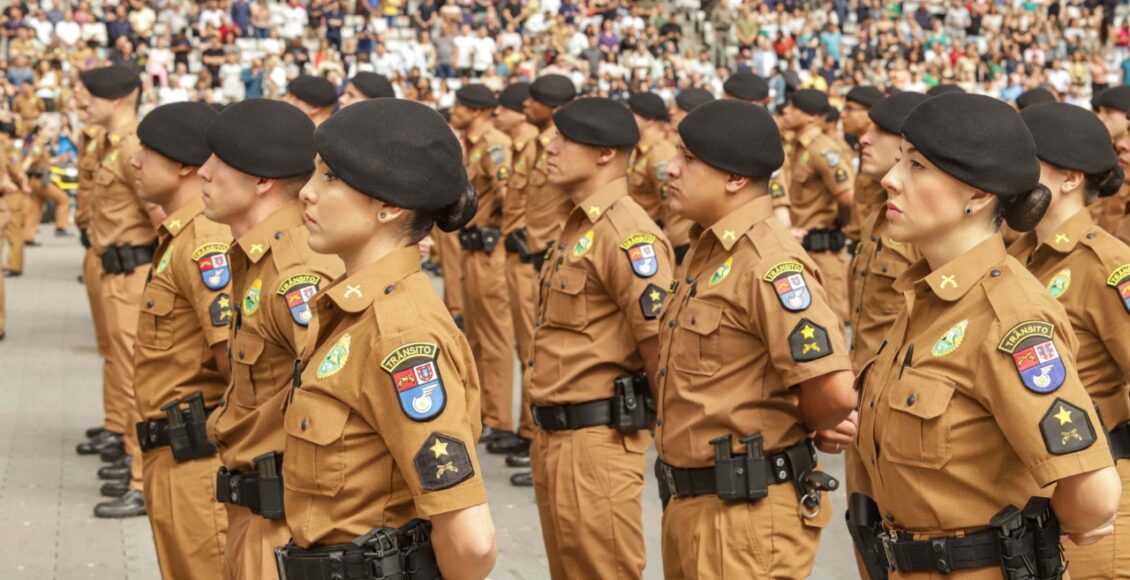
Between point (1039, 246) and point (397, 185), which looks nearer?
point (397, 185)

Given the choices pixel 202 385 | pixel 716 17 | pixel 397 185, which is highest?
pixel 397 185

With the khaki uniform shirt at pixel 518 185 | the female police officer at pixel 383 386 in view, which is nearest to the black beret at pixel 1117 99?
the khaki uniform shirt at pixel 518 185

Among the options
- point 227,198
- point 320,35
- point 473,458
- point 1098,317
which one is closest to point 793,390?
point 1098,317

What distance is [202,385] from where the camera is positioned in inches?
207

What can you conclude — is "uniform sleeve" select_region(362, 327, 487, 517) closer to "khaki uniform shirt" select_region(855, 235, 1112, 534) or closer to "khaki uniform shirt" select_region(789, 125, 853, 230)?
"khaki uniform shirt" select_region(855, 235, 1112, 534)

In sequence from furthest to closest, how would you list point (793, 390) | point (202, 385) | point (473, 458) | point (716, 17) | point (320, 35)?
point (716, 17) → point (320, 35) → point (202, 385) → point (793, 390) → point (473, 458)

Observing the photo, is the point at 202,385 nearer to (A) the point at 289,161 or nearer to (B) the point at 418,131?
(A) the point at 289,161

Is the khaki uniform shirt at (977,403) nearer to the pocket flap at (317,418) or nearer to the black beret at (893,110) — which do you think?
the pocket flap at (317,418)

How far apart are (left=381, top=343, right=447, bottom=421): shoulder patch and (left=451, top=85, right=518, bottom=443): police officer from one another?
615 cm

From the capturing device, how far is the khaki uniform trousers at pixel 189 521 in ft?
16.8

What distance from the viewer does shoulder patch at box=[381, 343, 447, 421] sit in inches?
124

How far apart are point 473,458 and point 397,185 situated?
0.67 meters

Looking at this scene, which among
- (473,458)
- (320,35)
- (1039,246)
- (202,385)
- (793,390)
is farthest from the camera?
(320,35)

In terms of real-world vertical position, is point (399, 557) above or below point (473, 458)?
below
